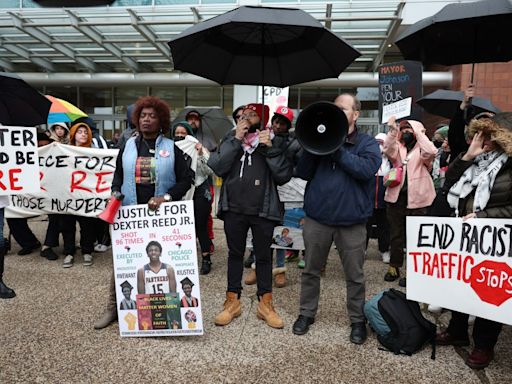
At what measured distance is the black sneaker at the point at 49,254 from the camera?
526 centimetres

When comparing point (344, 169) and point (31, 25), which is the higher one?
point (31, 25)

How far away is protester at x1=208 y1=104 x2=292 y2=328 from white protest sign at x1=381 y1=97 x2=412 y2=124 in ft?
3.82

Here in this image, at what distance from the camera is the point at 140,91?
51.6ft

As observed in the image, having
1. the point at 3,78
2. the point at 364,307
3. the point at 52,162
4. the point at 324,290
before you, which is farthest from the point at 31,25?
the point at 364,307

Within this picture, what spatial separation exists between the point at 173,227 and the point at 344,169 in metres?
1.35

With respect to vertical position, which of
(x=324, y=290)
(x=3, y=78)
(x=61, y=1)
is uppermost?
(x=3, y=78)

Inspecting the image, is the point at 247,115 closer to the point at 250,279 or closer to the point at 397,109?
the point at 397,109

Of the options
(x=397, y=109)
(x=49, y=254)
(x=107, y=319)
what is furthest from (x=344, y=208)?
(x=49, y=254)

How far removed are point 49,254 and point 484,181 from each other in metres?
5.00

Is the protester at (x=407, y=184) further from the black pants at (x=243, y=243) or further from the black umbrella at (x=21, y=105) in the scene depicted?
the black umbrella at (x=21, y=105)

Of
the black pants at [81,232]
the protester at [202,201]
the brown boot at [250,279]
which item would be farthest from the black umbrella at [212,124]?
the brown boot at [250,279]

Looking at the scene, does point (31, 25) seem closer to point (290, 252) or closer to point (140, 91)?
point (140, 91)

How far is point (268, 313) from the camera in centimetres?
344

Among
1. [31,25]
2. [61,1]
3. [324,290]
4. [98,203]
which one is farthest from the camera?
[31,25]
